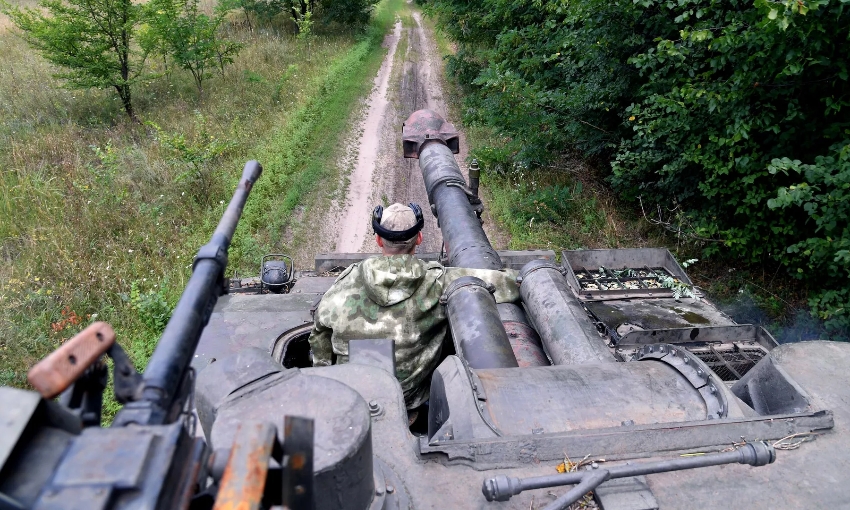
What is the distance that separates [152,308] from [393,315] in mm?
4730

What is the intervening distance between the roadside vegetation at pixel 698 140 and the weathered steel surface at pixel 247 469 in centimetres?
499

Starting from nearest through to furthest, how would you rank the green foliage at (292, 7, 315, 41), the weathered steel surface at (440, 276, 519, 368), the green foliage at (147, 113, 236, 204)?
1. the weathered steel surface at (440, 276, 519, 368)
2. the green foliage at (147, 113, 236, 204)
3. the green foliage at (292, 7, 315, 41)

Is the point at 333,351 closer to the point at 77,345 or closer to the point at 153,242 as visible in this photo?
the point at 77,345

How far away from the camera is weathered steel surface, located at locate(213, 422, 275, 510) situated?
125 cm

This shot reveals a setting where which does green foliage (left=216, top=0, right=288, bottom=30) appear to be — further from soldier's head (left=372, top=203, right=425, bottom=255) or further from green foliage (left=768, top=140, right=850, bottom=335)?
soldier's head (left=372, top=203, right=425, bottom=255)

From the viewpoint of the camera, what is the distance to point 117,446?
51.7 inches

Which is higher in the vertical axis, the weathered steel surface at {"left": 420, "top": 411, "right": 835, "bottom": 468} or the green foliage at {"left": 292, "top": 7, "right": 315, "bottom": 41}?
the weathered steel surface at {"left": 420, "top": 411, "right": 835, "bottom": 468}

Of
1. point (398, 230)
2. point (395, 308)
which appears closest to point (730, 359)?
point (395, 308)

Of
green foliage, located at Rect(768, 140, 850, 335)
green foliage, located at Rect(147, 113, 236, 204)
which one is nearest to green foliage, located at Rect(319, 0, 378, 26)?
green foliage, located at Rect(147, 113, 236, 204)

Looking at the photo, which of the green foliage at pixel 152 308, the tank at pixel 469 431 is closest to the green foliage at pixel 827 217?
the tank at pixel 469 431

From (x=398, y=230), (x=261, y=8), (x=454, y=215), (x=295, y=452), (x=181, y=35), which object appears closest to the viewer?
(x=295, y=452)

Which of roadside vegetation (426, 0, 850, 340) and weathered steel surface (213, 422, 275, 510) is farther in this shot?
roadside vegetation (426, 0, 850, 340)

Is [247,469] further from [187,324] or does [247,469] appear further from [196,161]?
[196,161]

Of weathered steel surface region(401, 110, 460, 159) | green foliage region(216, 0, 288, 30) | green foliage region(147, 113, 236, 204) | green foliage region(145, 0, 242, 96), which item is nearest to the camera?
weathered steel surface region(401, 110, 460, 159)
